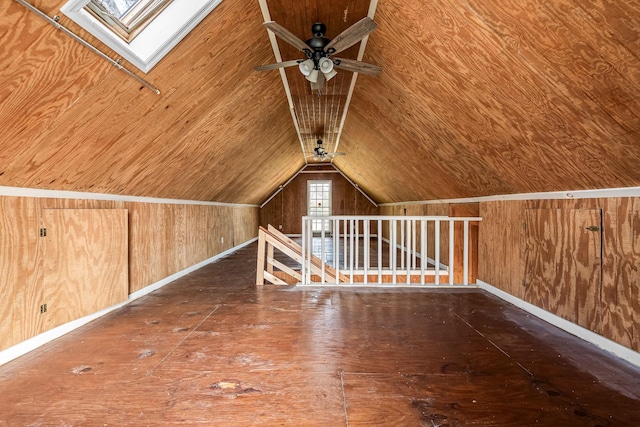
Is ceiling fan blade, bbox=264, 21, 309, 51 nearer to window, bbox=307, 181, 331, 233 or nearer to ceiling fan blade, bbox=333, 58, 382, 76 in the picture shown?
ceiling fan blade, bbox=333, 58, 382, 76

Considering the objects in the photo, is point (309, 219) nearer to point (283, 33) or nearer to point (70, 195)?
point (283, 33)

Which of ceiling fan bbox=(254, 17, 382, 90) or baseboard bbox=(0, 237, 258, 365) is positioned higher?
ceiling fan bbox=(254, 17, 382, 90)

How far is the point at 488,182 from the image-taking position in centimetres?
390

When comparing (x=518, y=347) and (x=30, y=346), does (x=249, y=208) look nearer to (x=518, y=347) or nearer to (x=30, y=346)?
(x=30, y=346)

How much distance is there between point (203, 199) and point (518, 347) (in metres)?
5.64

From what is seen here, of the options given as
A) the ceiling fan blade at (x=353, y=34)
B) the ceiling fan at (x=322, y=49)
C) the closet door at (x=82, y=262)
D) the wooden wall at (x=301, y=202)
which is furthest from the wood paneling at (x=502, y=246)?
the wooden wall at (x=301, y=202)

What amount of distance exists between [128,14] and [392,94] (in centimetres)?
276

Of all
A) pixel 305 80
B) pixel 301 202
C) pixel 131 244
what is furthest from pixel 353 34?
pixel 301 202

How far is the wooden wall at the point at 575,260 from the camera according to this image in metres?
2.35

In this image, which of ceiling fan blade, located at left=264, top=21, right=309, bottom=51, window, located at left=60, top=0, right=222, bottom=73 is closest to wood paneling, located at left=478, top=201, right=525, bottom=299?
ceiling fan blade, located at left=264, top=21, right=309, bottom=51

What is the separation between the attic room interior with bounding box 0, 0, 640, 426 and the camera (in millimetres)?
1799

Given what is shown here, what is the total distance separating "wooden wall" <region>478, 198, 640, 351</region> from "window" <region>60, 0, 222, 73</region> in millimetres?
3560

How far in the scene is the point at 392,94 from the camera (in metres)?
3.78

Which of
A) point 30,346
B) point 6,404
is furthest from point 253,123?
point 6,404
